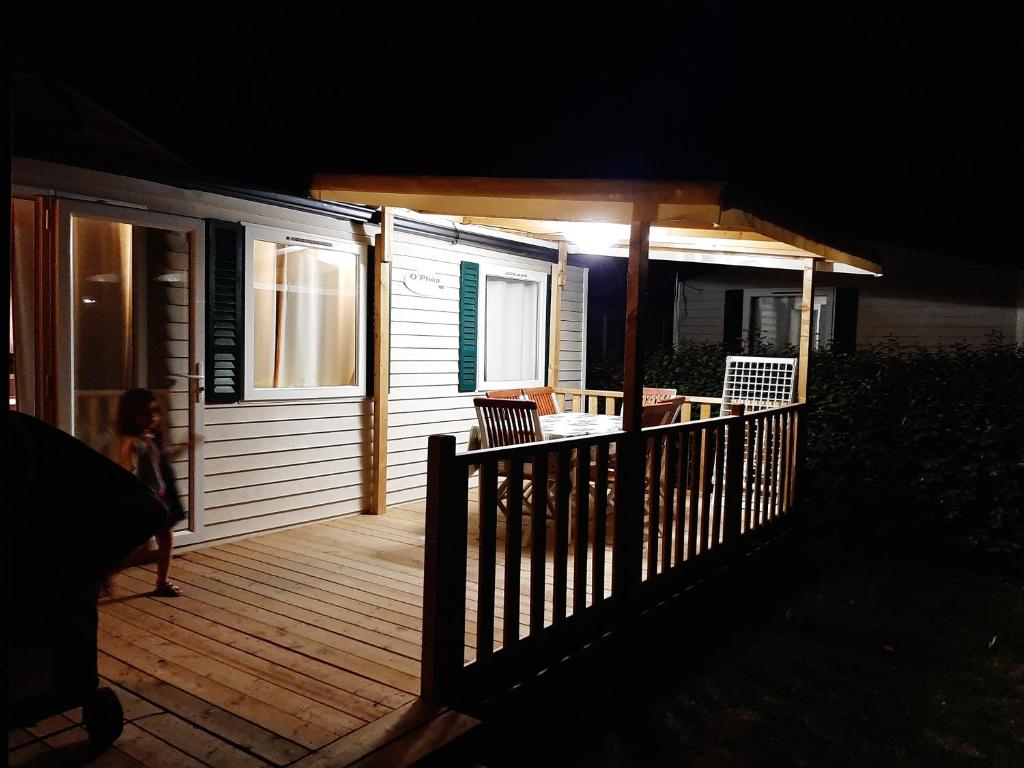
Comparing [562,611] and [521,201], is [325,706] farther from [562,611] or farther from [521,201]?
[521,201]


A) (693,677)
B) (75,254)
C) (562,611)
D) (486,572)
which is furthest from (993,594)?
(75,254)

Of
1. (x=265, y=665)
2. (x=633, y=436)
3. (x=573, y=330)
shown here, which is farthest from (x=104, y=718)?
(x=573, y=330)

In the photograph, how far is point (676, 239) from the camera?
5.85 metres

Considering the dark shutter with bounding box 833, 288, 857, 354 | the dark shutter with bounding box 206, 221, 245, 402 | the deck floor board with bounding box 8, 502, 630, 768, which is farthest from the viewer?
the dark shutter with bounding box 833, 288, 857, 354

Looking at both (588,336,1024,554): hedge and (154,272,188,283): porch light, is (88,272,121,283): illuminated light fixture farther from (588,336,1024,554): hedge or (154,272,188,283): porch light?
(588,336,1024,554): hedge

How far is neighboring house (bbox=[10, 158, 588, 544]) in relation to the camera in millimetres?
4402

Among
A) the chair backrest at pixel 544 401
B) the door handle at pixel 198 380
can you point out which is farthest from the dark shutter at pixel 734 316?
the door handle at pixel 198 380

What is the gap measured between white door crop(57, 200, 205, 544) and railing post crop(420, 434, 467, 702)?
2.64 metres

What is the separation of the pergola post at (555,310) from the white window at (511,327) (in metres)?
0.09

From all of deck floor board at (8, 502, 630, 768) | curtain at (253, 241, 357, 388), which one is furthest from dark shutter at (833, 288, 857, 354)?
curtain at (253, 241, 357, 388)

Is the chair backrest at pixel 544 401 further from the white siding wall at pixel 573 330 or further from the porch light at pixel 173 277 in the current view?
the porch light at pixel 173 277

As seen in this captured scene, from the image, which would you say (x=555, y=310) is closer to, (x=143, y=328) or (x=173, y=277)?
(x=173, y=277)

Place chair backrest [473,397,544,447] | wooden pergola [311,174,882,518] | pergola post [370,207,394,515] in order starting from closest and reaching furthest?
wooden pergola [311,174,882,518] < chair backrest [473,397,544,447] < pergola post [370,207,394,515]

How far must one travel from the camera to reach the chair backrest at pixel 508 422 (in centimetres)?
530
